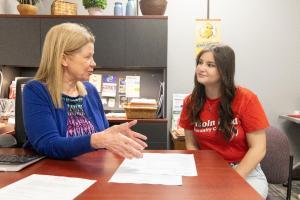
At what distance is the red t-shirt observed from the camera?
174cm

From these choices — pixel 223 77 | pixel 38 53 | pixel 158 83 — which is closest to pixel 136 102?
pixel 158 83

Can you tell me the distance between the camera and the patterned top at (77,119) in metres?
1.47

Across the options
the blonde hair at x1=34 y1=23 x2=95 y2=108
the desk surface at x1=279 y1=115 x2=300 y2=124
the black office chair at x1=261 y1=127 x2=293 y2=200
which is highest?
the blonde hair at x1=34 y1=23 x2=95 y2=108

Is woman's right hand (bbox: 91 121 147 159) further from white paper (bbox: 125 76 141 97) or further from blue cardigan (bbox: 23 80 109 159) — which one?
white paper (bbox: 125 76 141 97)

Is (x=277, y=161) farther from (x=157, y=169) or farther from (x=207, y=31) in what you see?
(x=207, y=31)

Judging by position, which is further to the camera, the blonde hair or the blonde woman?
the blonde hair

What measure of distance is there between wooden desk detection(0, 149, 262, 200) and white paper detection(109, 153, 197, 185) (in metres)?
→ 0.03

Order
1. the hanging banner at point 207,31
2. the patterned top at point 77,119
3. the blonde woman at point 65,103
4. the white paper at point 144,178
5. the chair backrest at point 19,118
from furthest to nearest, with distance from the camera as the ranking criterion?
the hanging banner at point 207,31 → the chair backrest at point 19,118 → the patterned top at point 77,119 → the blonde woman at point 65,103 → the white paper at point 144,178

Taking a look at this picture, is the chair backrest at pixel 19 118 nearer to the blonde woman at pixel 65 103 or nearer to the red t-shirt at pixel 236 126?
the blonde woman at pixel 65 103

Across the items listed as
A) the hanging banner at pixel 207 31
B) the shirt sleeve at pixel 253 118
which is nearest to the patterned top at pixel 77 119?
the shirt sleeve at pixel 253 118

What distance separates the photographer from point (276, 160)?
71.6 inches

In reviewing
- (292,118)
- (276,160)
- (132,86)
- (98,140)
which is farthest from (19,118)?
Result: (292,118)

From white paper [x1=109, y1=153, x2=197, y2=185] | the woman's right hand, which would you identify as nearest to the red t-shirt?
white paper [x1=109, y1=153, x2=197, y2=185]

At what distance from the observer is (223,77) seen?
183 centimetres
